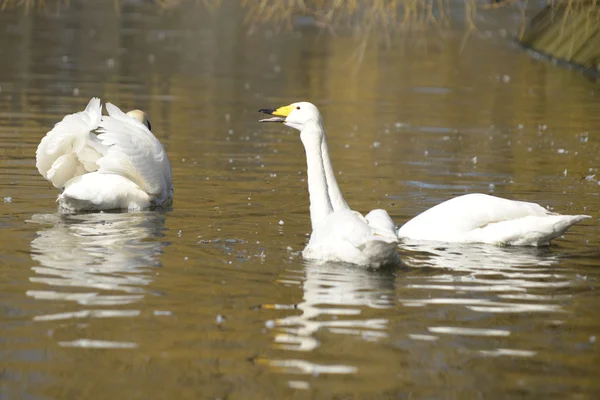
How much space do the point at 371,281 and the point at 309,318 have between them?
1.32m

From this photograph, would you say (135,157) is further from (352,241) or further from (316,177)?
(352,241)

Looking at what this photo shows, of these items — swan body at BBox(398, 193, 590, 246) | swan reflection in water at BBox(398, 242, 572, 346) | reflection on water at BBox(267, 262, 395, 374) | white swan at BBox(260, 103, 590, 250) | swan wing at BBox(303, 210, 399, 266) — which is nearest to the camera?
reflection on water at BBox(267, 262, 395, 374)

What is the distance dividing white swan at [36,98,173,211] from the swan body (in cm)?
287

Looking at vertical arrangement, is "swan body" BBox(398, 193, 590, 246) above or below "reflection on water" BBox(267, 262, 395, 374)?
above

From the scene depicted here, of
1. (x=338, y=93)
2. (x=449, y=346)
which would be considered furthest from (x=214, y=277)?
(x=338, y=93)

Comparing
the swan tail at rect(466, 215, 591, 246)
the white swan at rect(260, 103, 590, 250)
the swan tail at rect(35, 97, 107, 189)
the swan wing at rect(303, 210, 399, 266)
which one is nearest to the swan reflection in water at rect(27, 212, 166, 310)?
the swan tail at rect(35, 97, 107, 189)

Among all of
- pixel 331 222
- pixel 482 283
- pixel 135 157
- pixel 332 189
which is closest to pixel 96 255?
pixel 331 222

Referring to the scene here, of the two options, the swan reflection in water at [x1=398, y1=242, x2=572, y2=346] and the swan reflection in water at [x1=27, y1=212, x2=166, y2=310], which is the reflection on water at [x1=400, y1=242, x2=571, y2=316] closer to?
the swan reflection in water at [x1=398, y1=242, x2=572, y2=346]

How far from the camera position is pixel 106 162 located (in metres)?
12.4

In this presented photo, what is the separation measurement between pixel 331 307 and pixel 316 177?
215 centimetres

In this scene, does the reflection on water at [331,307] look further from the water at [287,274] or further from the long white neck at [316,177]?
the long white neck at [316,177]

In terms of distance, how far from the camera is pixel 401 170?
1561 centimetres

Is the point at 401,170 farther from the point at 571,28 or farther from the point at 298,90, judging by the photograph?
the point at 571,28

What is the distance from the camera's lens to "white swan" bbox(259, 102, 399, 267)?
9.34m
